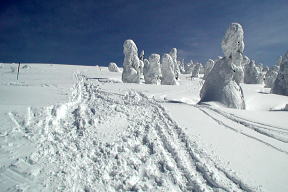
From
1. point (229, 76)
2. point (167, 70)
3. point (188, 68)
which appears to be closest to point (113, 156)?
point (229, 76)

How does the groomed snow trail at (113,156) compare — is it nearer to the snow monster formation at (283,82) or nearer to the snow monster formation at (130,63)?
the snow monster formation at (130,63)

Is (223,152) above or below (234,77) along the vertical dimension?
below

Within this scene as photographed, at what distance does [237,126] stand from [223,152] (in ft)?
14.1

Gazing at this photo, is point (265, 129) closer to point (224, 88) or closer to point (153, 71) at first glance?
point (224, 88)

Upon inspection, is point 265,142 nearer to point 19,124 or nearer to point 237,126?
point 237,126

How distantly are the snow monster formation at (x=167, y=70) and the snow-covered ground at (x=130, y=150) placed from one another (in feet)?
98.8

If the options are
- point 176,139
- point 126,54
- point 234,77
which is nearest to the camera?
point 176,139

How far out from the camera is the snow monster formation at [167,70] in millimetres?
45469

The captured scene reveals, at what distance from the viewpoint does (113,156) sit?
964cm

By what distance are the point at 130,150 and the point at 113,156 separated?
0.85 m

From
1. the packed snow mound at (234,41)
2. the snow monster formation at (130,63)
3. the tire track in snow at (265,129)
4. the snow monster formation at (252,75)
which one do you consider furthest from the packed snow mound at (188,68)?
the tire track in snow at (265,129)

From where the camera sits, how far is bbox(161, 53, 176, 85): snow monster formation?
→ 4547 cm

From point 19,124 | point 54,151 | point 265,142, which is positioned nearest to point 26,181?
point 54,151

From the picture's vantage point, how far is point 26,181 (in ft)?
24.7
